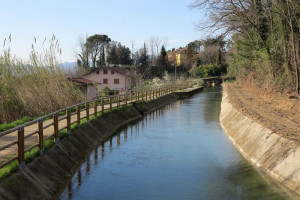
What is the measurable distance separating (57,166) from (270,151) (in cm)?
719

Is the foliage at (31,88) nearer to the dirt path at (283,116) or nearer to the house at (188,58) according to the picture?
the dirt path at (283,116)

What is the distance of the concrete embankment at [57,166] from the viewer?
778 centimetres

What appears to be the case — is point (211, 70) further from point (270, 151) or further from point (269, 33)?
point (270, 151)

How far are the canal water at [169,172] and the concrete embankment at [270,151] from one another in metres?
0.29

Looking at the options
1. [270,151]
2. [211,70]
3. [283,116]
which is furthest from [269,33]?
[211,70]

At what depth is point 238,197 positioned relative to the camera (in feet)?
31.2

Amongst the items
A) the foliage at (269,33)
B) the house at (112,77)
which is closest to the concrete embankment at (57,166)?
the foliage at (269,33)

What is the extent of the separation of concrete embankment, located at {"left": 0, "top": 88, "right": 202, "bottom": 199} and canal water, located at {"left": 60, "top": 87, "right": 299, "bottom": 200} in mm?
345

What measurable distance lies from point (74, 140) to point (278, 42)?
703 inches

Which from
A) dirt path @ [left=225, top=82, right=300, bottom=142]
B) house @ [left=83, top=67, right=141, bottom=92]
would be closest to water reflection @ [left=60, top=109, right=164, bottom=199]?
dirt path @ [left=225, top=82, right=300, bottom=142]

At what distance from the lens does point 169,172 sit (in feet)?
39.0

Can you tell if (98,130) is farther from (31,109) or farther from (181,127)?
(181,127)

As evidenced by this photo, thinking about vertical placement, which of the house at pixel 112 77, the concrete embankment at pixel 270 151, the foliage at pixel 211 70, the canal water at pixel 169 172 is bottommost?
the canal water at pixel 169 172

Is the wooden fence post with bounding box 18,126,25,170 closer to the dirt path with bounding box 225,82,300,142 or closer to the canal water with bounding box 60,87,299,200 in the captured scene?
the canal water with bounding box 60,87,299,200
